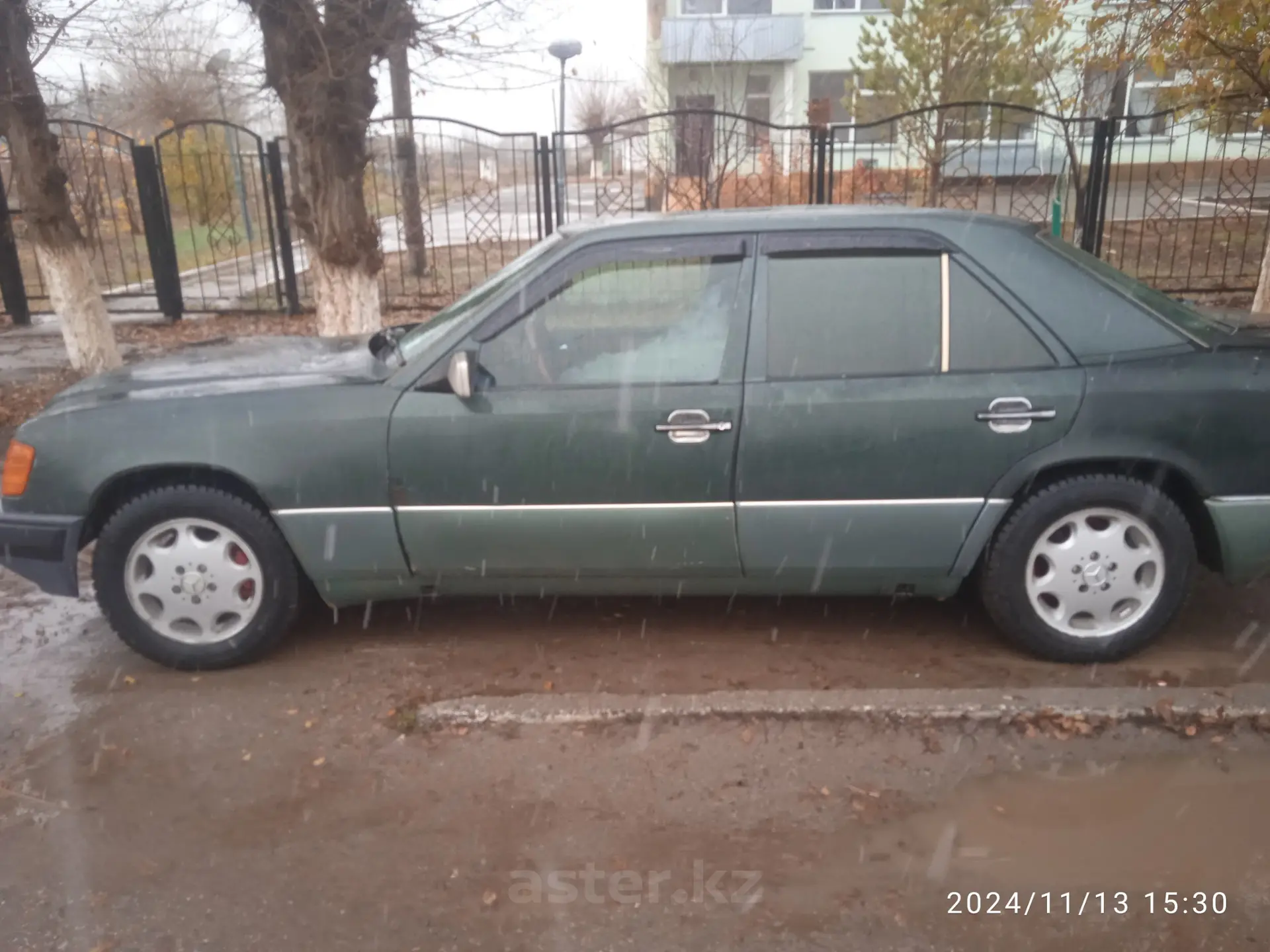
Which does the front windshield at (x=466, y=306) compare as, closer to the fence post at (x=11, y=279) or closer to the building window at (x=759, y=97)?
the fence post at (x=11, y=279)

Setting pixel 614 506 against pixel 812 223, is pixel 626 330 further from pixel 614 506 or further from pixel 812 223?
pixel 812 223

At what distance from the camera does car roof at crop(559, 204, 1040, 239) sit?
386 centimetres

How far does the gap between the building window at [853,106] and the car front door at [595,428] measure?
713cm

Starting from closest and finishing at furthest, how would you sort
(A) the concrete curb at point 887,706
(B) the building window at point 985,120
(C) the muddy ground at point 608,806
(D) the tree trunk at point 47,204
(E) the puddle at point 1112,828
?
(C) the muddy ground at point 608,806 < (E) the puddle at point 1112,828 < (A) the concrete curb at point 887,706 < (D) the tree trunk at point 47,204 < (B) the building window at point 985,120

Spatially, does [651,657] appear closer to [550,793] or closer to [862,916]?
[550,793]

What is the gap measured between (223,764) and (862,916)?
6.96 feet

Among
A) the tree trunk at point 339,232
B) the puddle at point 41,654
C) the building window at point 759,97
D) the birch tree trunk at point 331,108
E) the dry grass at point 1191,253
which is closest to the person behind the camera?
the puddle at point 41,654

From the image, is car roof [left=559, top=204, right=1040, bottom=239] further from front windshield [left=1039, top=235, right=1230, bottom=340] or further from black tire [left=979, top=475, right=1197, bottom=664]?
black tire [left=979, top=475, right=1197, bottom=664]

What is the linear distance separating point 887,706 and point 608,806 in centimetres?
108

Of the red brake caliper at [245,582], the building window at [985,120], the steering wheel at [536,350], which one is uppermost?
the building window at [985,120]

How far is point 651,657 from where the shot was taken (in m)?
4.12

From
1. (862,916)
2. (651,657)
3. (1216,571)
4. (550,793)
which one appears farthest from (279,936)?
(1216,571)

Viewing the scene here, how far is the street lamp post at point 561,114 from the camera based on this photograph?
1133 centimetres

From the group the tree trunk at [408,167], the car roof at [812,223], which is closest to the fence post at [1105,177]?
the tree trunk at [408,167]
